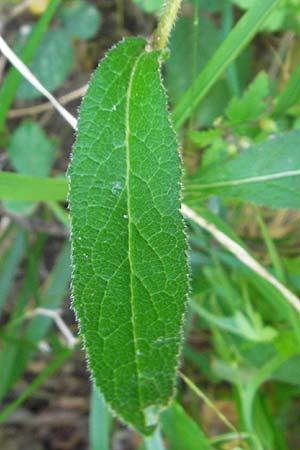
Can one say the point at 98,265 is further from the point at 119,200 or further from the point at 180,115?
the point at 180,115

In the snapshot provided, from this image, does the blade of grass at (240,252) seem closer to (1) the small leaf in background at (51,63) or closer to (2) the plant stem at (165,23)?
(2) the plant stem at (165,23)

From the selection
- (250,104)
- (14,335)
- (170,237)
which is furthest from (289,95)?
(14,335)

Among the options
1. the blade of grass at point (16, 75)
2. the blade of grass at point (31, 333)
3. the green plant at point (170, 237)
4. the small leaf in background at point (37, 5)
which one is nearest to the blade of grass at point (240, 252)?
the green plant at point (170, 237)

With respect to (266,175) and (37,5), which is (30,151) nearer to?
(37,5)

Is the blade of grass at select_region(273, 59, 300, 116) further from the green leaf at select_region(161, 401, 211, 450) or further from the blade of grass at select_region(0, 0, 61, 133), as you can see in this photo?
the green leaf at select_region(161, 401, 211, 450)

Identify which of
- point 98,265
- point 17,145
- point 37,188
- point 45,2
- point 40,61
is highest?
point 45,2

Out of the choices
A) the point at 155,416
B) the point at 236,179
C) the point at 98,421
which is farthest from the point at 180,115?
the point at 98,421
